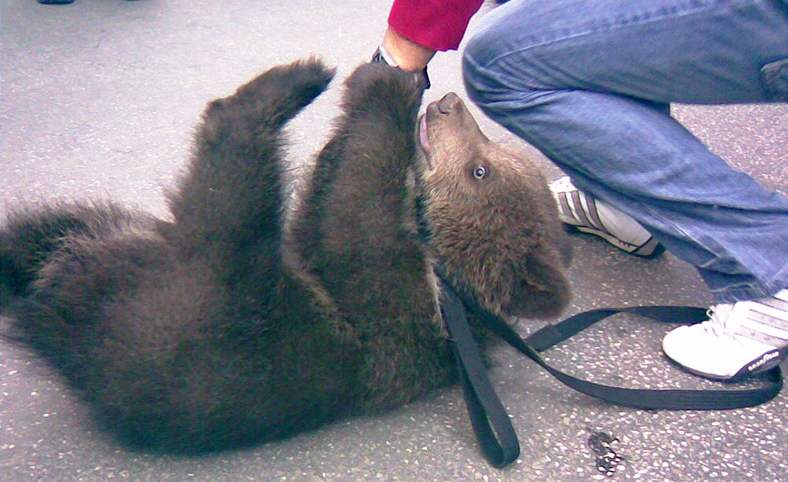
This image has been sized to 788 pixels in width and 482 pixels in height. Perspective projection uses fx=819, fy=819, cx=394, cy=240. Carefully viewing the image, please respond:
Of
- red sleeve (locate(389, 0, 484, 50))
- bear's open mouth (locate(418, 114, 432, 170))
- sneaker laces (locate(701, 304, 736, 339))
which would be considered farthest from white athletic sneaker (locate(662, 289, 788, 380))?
red sleeve (locate(389, 0, 484, 50))

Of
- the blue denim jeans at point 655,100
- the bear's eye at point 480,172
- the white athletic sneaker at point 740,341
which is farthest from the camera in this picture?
the bear's eye at point 480,172

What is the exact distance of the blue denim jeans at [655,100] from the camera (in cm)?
243

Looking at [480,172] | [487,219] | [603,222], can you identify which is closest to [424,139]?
[480,172]

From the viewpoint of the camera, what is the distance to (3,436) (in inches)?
87.7

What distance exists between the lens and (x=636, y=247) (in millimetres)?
3256

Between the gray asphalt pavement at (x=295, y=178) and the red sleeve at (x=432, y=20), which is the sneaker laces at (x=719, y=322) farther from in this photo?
the red sleeve at (x=432, y=20)

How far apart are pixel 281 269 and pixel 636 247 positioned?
160 cm

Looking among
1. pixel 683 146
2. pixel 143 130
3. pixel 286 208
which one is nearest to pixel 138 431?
pixel 286 208

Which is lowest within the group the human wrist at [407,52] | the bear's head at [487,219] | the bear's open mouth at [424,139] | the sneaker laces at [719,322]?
the sneaker laces at [719,322]

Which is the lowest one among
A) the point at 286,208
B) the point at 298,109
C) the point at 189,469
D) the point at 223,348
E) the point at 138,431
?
the point at 189,469

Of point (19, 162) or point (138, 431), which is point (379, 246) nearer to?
point (138, 431)

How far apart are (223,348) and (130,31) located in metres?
3.85

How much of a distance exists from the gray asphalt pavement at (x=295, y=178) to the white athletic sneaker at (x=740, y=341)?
0.26 ft

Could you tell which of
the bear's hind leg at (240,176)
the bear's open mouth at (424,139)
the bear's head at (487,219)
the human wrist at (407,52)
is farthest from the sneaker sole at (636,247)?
the bear's hind leg at (240,176)
